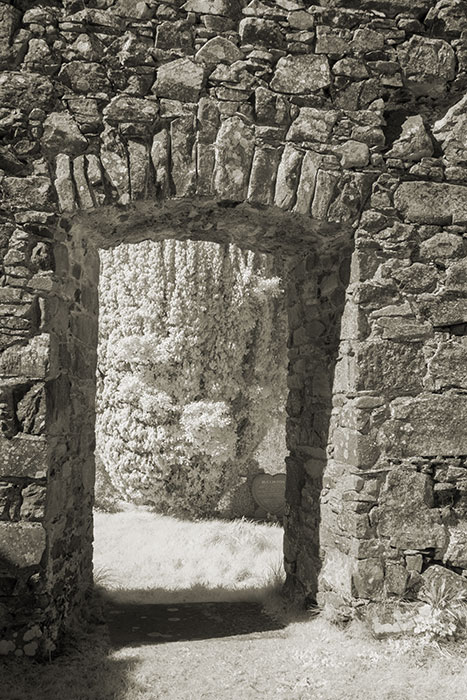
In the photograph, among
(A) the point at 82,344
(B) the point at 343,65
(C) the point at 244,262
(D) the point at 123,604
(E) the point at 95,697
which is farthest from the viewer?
(C) the point at 244,262

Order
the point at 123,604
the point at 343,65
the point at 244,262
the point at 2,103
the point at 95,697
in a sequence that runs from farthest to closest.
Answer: the point at 244,262 < the point at 123,604 < the point at 343,65 < the point at 2,103 < the point at 95,697

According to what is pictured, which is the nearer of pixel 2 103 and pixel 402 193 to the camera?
pixel 2 103

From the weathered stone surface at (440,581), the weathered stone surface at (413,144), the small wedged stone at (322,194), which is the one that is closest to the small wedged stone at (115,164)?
the small wedged stone at (322,194)

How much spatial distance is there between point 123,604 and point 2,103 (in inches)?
131

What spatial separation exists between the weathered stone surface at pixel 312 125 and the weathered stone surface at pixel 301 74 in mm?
131

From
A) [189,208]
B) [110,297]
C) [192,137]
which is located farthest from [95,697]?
[110,297]

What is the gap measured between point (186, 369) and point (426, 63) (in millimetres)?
5521

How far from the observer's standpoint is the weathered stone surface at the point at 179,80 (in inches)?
146

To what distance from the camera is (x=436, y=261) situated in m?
3.91

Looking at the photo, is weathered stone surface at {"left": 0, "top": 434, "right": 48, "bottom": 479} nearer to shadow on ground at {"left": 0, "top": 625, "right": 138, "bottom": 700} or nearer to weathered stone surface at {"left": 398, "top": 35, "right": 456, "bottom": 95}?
shadow on ground at {"left": 0, "top": 625, "right": 138, "bottom": 700}

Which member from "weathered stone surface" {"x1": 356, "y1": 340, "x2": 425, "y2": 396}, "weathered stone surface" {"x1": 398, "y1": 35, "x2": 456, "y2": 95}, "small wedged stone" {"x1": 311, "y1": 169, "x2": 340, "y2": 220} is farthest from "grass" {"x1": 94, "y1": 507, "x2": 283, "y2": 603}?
"weathered stone surface" {"x1": 398, "y1": 35, "x2": 456, "y2": 95}

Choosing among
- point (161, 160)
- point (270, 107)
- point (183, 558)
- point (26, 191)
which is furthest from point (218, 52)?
point (183, 558)

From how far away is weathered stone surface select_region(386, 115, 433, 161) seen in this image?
3.90 meters

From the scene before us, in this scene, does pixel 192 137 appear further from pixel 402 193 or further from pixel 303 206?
pixel 402 193
